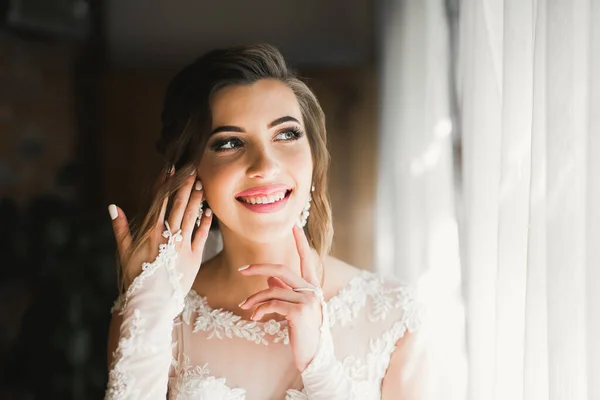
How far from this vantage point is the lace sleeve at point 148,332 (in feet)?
4.16

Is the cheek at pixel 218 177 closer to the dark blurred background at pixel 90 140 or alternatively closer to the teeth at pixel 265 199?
the teeth at pixel 265 199

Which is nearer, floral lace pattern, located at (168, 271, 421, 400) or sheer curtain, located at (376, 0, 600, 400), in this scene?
sheer curtain, located at (376, 0, 600, 400)

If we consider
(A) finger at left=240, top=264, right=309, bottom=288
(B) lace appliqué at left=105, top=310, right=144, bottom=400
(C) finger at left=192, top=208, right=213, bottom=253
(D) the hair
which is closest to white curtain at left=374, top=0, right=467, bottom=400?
(D) the hair

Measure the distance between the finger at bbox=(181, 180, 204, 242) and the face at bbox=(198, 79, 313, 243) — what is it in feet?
0.06

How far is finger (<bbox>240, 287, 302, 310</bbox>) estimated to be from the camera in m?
1.26

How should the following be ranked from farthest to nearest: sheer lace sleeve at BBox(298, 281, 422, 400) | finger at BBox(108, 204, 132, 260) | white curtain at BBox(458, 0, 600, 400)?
finger at BBox(108, 204, 132, 260) < sheer lace sleeve at BBox(298, 281, 422, 400) < white curtain at BBox(458, 0, 600, 400)

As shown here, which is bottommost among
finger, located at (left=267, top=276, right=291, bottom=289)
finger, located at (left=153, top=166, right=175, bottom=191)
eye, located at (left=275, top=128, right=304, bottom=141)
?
finger, located at (left=267, top=276, right=291, bottom=289)

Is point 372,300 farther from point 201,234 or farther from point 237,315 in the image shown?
point 201,234

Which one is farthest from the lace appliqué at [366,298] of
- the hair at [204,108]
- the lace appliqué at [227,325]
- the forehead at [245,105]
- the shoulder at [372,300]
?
the forehead at [245,105]

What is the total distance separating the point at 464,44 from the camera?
1.27 meters

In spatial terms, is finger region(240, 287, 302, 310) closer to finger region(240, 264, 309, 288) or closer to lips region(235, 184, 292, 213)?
finger region(240, 264, 309, 288)

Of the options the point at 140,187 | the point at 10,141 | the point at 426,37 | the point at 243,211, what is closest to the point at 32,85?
the point at 10,141

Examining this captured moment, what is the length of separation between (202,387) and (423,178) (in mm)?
673

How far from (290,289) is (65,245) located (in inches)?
22.5
